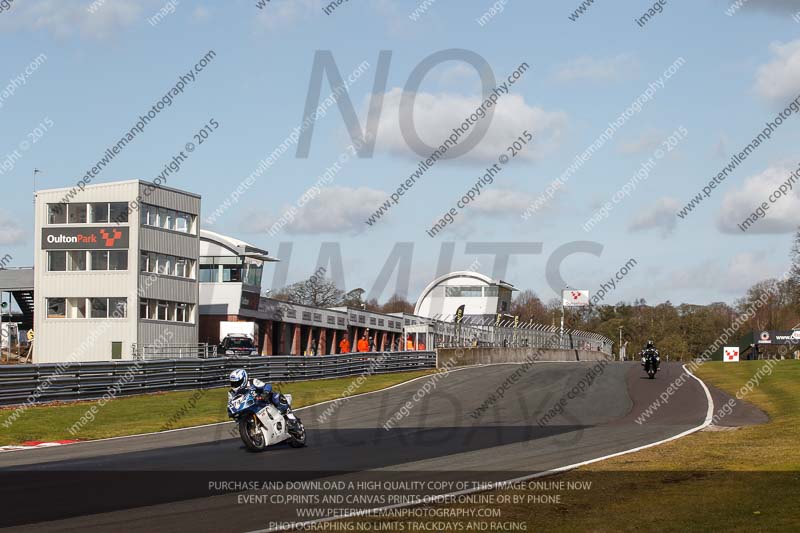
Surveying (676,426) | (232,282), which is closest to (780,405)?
(676,426)

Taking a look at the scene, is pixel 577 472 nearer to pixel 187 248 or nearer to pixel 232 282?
pixel 187 248

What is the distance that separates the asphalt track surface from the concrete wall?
18258 mm

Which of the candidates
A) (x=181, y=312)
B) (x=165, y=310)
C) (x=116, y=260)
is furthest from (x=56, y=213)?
(x=181, y=312)

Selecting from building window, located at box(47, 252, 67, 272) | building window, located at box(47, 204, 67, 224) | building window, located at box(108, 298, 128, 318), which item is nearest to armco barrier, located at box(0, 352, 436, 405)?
building window, located at box(108, 298, 128, 318)

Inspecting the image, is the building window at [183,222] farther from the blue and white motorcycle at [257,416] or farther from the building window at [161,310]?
the blue and white motorcycle at [257,416]

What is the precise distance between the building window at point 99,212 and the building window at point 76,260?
2025mm

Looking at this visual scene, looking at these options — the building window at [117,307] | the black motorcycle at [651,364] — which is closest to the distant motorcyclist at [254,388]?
the black motorcycle at [651,364]

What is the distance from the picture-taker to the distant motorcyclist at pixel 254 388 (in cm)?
1647

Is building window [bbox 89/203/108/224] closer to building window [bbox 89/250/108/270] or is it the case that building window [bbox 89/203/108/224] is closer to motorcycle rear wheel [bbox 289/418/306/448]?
building window [bbox 89/250/108/270]

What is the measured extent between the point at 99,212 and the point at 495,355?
24.2 m

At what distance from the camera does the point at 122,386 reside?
30.4m

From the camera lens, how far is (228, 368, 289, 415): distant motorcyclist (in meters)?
16.5

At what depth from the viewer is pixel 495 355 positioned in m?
52.8

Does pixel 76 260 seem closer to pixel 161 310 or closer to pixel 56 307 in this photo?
→ pixel 56 307
